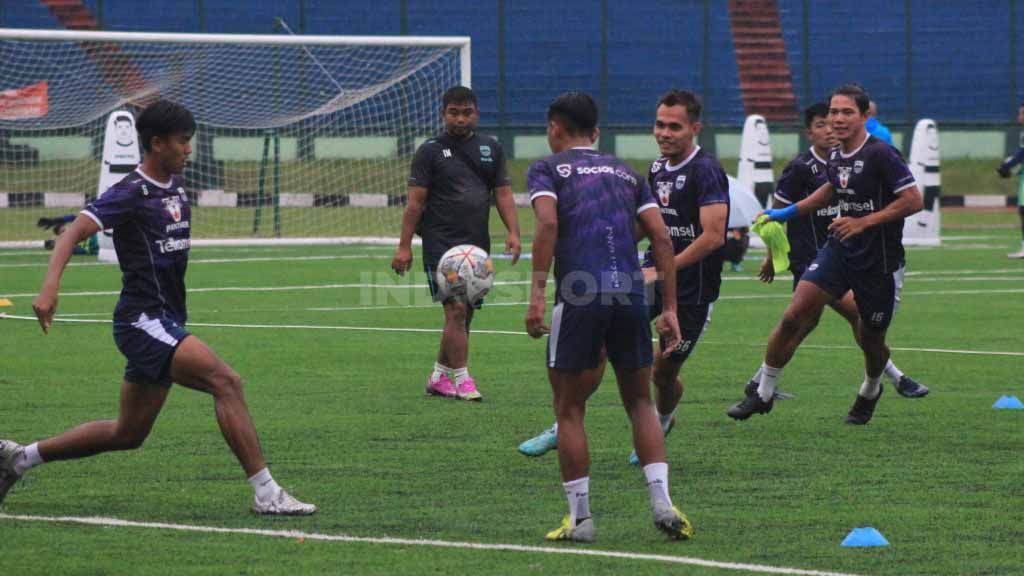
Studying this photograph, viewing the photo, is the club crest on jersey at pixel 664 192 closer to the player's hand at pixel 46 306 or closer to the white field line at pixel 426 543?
the white field line at pixel 426 543

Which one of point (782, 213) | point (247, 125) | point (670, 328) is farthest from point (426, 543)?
point (247, 125)

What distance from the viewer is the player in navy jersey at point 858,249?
1033 cm

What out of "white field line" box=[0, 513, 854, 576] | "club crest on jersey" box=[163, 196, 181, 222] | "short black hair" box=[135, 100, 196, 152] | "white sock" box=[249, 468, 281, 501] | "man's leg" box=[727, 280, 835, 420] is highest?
"short black hair" box=[135, 100, 196, 152]

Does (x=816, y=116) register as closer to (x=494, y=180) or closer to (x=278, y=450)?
(x=494, y=180)

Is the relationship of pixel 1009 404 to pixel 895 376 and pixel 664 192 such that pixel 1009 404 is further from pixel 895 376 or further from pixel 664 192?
pixel 664 192

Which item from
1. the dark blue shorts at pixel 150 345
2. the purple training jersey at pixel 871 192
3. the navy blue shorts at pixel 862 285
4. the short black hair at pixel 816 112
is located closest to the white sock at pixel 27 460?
the dark blue shorts at pixel 150 345

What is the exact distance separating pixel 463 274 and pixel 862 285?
9.18 ft

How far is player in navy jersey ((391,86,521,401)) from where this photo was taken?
39.5 feet

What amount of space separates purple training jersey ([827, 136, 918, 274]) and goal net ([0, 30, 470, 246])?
16.5 m

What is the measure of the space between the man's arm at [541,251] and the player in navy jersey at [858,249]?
3.46 meters

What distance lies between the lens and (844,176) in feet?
34.2

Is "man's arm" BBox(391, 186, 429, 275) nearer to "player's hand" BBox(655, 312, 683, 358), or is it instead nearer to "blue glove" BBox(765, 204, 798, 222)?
"blue glove" BBox(765, 204, 798, 222)

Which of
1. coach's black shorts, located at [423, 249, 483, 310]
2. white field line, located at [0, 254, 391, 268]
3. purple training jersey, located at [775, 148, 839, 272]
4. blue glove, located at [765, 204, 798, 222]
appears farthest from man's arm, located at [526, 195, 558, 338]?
white field line, located at [0, 254, 391, 268]

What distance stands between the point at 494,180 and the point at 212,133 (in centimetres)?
1886
